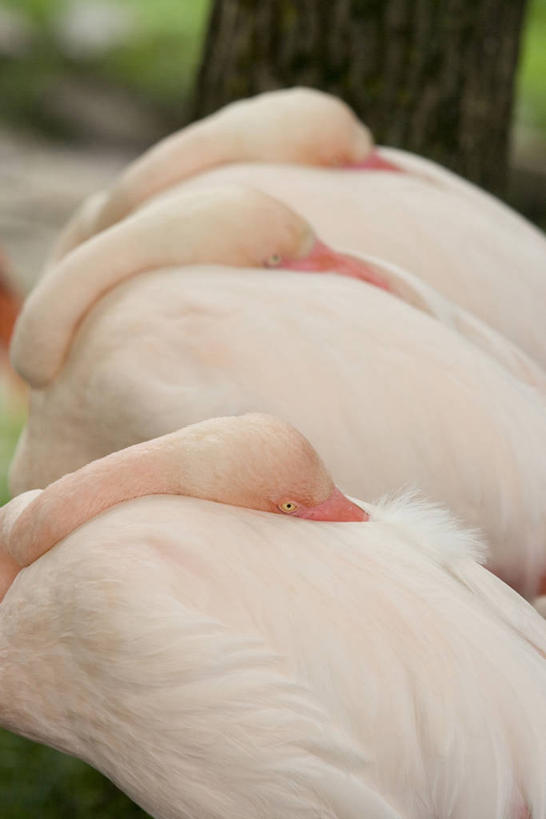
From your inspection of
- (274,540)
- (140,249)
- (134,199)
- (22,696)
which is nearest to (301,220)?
(140,249)

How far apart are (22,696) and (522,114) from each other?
329 inches

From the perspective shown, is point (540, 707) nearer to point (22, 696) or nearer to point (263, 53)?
point (22, 696)

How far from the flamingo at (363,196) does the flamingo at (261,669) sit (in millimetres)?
1413

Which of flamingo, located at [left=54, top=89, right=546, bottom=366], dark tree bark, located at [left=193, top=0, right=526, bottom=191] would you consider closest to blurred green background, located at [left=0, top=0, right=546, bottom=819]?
dark tree bark, located at [left=193, top=0, right=526, bottom=191]

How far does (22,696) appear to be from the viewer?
212cm

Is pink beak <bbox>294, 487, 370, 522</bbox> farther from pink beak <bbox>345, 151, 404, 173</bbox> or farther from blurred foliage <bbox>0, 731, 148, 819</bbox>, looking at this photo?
blurred foliage <bbox>0, 731, 148, 819</bbox>

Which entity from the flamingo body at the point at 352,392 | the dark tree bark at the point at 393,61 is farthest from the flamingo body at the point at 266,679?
the dark tree bark at the point at 393,61

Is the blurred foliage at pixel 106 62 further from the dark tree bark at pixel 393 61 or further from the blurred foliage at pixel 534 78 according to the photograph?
the dark tree bark at pixel 393 61

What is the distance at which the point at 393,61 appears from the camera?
4324 mm

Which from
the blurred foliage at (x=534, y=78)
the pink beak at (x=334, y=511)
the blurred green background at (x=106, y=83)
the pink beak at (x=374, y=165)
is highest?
the pink beak at (x=374, y=165)

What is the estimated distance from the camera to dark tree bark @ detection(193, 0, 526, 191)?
4.29 metres

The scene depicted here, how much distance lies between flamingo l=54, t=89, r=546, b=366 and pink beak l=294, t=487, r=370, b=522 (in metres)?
1.28

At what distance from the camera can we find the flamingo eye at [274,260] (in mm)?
3195

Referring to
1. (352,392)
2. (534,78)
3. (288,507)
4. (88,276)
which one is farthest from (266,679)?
(534,78)
